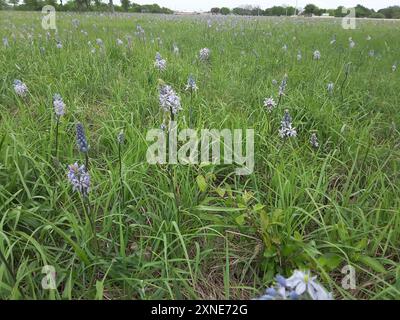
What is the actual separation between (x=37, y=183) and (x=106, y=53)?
10.4 ft

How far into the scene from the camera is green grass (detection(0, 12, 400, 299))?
1.62 m

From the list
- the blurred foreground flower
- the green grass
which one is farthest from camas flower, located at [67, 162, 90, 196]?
the blurred foreground flower

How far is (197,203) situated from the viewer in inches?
80.2

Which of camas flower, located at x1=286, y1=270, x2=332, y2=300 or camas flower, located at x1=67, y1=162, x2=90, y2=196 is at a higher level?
camas flower, located at x1=67, y1=162, x2=90, y2=196

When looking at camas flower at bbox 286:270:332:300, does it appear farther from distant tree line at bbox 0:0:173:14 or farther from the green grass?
distant tree line at bbox 0:0:173:14

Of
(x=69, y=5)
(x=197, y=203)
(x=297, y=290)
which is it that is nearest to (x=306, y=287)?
(x=297, y=290)

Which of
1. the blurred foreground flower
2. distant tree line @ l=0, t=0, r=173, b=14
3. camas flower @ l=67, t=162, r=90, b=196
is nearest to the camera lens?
the blurred foreground flower

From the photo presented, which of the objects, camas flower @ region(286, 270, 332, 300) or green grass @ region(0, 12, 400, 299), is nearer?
camas flower @ region(286, 270, 332, 300)

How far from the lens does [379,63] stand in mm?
5016

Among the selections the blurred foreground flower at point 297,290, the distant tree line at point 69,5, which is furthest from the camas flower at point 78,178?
the distant tree line at point 69,5

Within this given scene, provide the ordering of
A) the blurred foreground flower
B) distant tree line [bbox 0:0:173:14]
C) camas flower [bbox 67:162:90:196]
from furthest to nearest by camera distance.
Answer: distant tree line [bbox 0:0:173:14], camas flower [bbox 67:162:90:196], the blurred foreground flower

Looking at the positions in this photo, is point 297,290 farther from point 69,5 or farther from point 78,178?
point 69,5

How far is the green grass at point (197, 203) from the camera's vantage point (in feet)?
5.31
